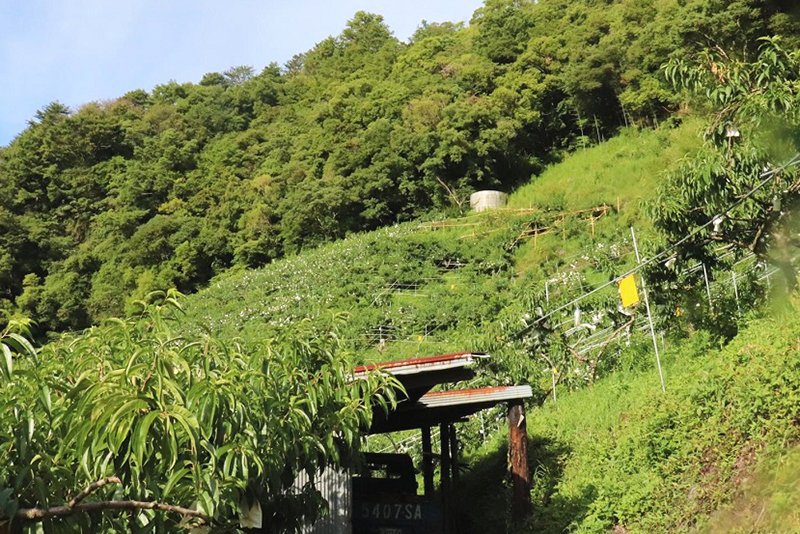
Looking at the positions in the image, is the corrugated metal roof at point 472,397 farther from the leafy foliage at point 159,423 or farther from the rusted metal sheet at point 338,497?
the leafy foliage at point 159,423

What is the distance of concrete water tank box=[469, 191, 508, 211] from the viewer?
39156 mm

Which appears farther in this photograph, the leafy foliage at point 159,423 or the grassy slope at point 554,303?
the grassy slope at point 554,303

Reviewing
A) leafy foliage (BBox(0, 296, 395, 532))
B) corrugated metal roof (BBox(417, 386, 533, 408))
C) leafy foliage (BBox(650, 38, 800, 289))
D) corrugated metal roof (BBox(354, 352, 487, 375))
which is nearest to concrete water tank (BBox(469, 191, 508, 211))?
leafy foliage (BBox(650, 38, 800, 289))

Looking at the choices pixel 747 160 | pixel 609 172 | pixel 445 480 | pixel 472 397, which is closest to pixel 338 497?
pixel 445 480

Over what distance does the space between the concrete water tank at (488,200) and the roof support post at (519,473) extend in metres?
31.6

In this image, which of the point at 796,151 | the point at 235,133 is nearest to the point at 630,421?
the point at 796,151

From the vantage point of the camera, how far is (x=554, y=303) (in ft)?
45.0

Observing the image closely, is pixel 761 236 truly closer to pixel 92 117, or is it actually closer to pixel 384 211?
pixel 384 211

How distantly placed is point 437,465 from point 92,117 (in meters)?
57.4

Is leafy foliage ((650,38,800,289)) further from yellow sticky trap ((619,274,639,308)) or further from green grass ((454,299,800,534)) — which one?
yellow sticky trap ((619,274,639,308))

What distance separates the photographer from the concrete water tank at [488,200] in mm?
39156

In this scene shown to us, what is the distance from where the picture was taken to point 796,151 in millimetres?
7383

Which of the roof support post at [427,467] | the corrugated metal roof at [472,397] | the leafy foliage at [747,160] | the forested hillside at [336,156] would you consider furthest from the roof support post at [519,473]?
the forested hillside at [336,156]

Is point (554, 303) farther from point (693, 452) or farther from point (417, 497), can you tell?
point (693, 452)
